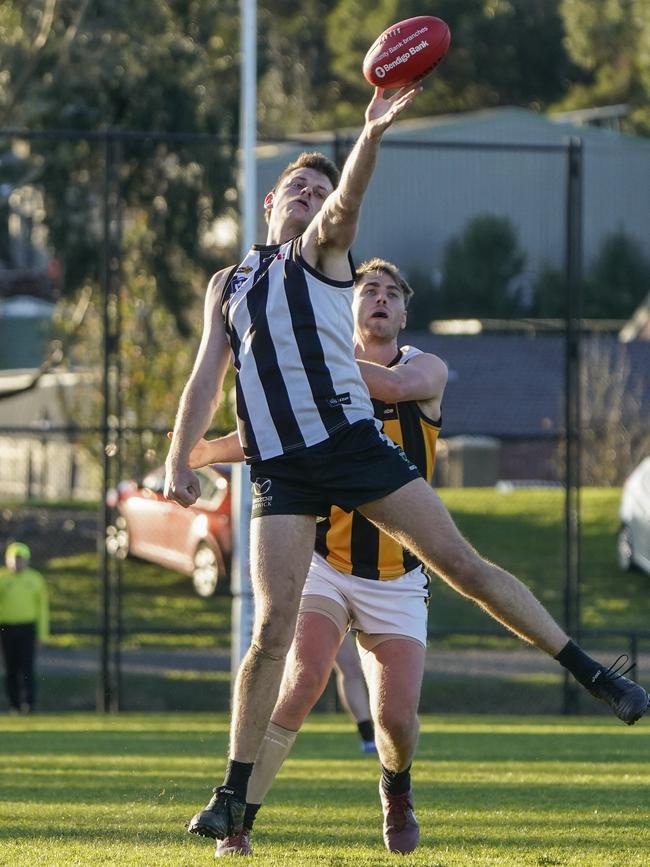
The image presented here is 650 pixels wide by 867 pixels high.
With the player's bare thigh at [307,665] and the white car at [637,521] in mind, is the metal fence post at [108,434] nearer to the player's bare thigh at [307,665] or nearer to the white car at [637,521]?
the white car at [637,521]

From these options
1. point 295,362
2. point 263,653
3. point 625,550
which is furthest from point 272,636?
point 625,550

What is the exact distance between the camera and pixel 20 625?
49.6ft

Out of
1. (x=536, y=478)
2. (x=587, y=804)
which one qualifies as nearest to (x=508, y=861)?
(x=587, y=804)

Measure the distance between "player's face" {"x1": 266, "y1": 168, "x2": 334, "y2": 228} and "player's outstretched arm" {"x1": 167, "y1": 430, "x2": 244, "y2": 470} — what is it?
76cm

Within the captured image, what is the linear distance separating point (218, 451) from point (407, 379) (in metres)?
0.83

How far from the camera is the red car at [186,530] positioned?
18.2m

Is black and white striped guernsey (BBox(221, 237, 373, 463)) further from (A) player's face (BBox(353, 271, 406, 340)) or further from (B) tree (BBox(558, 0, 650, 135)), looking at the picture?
(B) tree (BBox(558, 0, 650, 135))

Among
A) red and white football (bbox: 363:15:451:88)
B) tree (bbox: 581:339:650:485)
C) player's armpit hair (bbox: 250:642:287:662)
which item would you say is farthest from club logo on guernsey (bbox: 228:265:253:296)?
tree (bbox: 581:339:650:485)

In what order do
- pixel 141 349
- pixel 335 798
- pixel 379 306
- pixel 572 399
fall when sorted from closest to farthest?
pixel 379 306 → pixel 335 798 → pixel 572 399 → pixel 141 349

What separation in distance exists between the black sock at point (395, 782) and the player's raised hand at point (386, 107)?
232cm

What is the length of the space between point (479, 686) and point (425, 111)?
40.6 meters

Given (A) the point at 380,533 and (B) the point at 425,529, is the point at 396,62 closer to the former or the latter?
(B) the point at 425,529

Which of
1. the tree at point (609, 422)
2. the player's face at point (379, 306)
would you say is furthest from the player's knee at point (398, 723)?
the tree at point (609, 422)

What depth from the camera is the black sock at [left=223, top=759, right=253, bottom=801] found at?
498 cm
